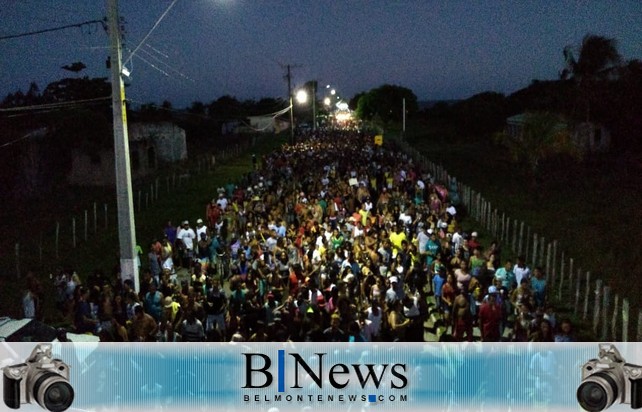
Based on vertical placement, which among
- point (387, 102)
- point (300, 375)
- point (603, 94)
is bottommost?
point (300, 375)

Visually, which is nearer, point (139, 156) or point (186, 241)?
point (186, 241)

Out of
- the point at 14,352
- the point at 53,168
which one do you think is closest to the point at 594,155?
the point at 53,168

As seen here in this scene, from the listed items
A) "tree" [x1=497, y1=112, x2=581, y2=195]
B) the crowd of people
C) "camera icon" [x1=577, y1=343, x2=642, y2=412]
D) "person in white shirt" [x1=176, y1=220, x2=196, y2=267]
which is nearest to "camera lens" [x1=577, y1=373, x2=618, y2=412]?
"camera icon" [x1=577, y1=343, x2=642, y2=412]

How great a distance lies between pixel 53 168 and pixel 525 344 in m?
30.6

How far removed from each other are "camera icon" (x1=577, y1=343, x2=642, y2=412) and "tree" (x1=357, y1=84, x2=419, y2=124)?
8933cm

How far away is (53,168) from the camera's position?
113 ft

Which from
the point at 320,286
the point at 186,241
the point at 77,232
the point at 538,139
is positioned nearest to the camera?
the point at 320,286

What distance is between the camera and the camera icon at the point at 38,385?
6672 millimetres

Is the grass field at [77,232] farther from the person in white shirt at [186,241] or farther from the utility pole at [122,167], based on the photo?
the person in white shirt at [186,241]

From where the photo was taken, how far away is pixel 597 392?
6.70 meters

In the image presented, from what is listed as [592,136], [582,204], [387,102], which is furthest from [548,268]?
[387,102]

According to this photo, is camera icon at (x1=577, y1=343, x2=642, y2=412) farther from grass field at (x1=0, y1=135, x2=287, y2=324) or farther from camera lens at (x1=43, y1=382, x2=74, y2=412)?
grass field at (x1=0, y1=135, x2=287, y2=324)

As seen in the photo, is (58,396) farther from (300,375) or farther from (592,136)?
(592,136)

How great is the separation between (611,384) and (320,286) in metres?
6.39
